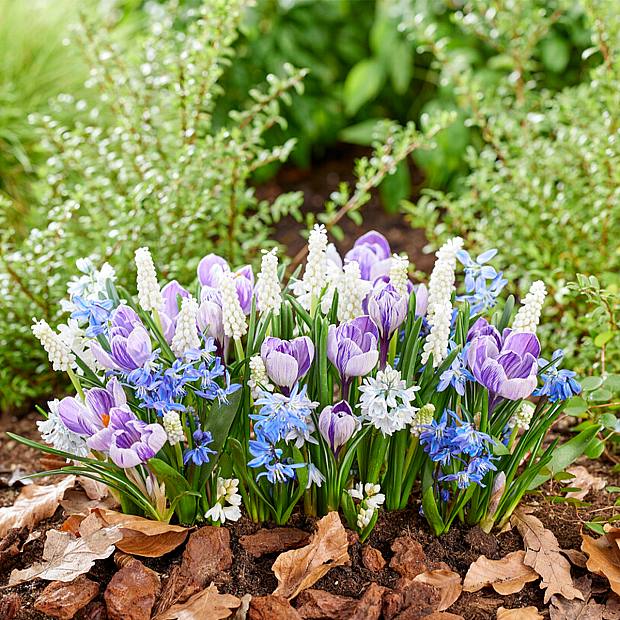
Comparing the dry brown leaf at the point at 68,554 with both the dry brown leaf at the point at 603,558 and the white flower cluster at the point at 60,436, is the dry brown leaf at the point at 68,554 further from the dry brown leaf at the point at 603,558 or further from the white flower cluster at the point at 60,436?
the dry brown leaf at the point at 603,558

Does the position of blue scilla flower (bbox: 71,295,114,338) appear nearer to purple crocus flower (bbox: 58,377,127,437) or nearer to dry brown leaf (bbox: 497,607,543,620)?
purple crocus flower (bbox: 58,377,127,437)

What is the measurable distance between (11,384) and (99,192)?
666 millimetres

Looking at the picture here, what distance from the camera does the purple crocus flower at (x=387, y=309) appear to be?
1.65m

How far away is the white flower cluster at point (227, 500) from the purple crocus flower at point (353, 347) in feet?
1.06

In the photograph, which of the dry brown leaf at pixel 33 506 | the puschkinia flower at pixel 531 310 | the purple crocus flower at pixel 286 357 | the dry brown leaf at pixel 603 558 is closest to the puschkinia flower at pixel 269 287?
the purple crocus flower at pixel 286 357

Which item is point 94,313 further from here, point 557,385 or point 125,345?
point 557,385

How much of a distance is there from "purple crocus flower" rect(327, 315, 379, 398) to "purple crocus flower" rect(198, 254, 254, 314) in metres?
0.21

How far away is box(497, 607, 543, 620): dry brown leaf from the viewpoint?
164 cm

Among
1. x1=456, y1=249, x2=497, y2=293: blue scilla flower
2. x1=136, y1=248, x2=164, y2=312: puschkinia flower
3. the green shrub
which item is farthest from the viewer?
the green shrub

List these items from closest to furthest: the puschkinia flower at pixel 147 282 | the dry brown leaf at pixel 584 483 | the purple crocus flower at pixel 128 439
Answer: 1. the purple crocus flower at pixel 128 439
2. the puschkinia flower at pixel 147 282
3. the dry brown leaf at pixel 584 483

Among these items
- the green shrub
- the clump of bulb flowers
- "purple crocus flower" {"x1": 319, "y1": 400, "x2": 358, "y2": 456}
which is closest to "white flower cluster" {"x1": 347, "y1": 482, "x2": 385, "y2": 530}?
the clump of bulb flowers

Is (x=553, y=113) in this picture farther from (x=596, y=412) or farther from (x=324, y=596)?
(x=324, y=596)

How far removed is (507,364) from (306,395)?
1.25 feet

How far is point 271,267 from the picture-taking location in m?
1.64
